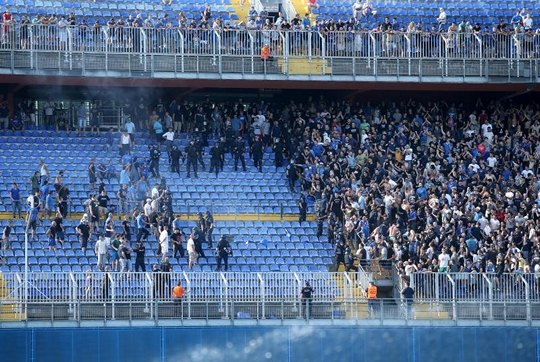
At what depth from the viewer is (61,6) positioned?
5666 cm

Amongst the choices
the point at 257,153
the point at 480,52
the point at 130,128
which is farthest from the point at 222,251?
the point at 480,52

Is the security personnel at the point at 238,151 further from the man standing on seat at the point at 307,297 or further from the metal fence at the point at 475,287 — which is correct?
the metal fence at the point at 475,287

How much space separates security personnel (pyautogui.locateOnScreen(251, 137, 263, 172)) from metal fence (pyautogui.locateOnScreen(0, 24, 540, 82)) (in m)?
2.47

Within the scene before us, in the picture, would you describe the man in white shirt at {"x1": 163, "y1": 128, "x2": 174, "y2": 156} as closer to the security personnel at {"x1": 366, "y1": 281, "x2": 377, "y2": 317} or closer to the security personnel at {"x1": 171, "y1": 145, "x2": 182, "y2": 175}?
the security personnel at {"x1": 171, "y1": 145, "x2": 182, "y2": 175}

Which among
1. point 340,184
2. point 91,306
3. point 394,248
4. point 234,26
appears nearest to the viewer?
point 91,306

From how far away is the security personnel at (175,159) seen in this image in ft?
174

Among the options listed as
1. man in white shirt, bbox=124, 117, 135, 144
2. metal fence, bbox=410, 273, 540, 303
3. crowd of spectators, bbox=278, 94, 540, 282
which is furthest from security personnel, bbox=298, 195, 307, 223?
man in white shirt, bbox=124, 117, 135, 144

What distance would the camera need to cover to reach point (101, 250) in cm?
4688

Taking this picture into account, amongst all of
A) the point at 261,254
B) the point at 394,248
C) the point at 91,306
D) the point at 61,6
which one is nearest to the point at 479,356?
the point at 394,248

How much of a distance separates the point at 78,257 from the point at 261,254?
5.62 meters

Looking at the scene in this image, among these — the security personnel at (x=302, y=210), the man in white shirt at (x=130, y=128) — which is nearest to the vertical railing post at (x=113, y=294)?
the security personnel at (x=302, y=210)

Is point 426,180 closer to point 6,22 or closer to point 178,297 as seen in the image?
point 178,297

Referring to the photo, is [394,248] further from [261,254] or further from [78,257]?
[78,257]

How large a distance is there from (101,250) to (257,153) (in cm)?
897
